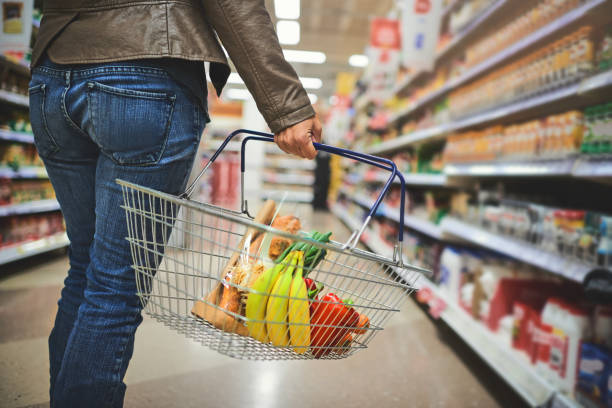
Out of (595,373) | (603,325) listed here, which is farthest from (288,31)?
(595,373)

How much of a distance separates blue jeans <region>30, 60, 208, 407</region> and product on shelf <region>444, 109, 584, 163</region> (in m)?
1.48

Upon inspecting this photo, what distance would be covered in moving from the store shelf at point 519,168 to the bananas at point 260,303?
132cm

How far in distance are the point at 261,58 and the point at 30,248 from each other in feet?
10.6

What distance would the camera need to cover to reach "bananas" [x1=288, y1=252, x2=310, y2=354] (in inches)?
29.1

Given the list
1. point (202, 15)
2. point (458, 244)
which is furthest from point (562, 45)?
point (202, 15)

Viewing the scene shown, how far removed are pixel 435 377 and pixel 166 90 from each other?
1700 mm

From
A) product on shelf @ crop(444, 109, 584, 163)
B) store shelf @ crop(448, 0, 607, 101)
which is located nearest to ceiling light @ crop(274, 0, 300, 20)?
store shelf @ crop(448, 0, 607, 101)

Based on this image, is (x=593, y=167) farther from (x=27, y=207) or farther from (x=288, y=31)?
(x=288, y=31)

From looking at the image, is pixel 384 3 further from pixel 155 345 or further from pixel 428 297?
pixel 155 345

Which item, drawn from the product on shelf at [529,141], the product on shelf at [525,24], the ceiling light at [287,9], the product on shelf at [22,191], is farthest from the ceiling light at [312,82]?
the product on shelf at [529,141]

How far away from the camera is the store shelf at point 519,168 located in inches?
65.4

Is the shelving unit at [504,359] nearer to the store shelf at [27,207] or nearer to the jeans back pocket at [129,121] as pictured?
the jeans back pocket at [129,121]

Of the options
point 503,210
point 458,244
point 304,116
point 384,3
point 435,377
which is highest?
point 384,3

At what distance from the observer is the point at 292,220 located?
42.9 inches
